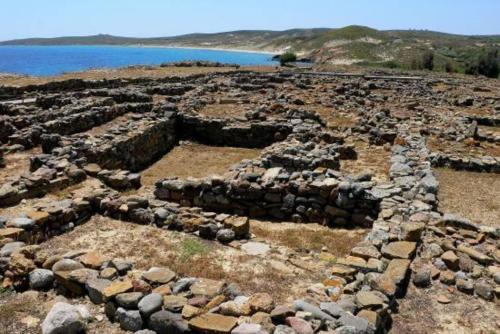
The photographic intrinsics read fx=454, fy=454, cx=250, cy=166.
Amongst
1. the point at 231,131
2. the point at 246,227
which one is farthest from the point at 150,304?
the point at 231,131

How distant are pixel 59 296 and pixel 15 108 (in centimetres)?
1827

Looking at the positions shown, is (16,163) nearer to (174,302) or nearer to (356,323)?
(174,302)

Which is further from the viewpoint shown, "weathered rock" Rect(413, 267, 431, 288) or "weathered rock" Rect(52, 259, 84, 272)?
"weathered rock" Rect(413, 267, 431, 288)

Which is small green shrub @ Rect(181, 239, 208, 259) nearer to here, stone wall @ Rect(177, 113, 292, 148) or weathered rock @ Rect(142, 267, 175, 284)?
weathered rock @ Rect(142, 267, 175, 284)

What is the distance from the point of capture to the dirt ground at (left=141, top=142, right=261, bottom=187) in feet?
51.5

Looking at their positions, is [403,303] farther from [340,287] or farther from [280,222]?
[280,222]

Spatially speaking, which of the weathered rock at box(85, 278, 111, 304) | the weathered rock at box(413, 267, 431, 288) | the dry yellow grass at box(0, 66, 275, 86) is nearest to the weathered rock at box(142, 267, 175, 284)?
the weathered rock at box(85, 278, 111, 304)

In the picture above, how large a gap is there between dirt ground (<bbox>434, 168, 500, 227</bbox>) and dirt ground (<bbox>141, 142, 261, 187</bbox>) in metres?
7.09

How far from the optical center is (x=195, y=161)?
17531mm

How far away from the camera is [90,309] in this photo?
21.1 ft

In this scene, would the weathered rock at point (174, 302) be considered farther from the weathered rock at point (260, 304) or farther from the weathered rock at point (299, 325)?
the weathered rock at point (299, 325)

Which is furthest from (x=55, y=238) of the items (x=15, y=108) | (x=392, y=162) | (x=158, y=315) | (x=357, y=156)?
(x=15, y=108)

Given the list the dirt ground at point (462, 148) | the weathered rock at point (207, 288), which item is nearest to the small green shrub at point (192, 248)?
the weathered rock at point (207, 288)

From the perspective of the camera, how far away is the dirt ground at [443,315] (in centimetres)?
644
